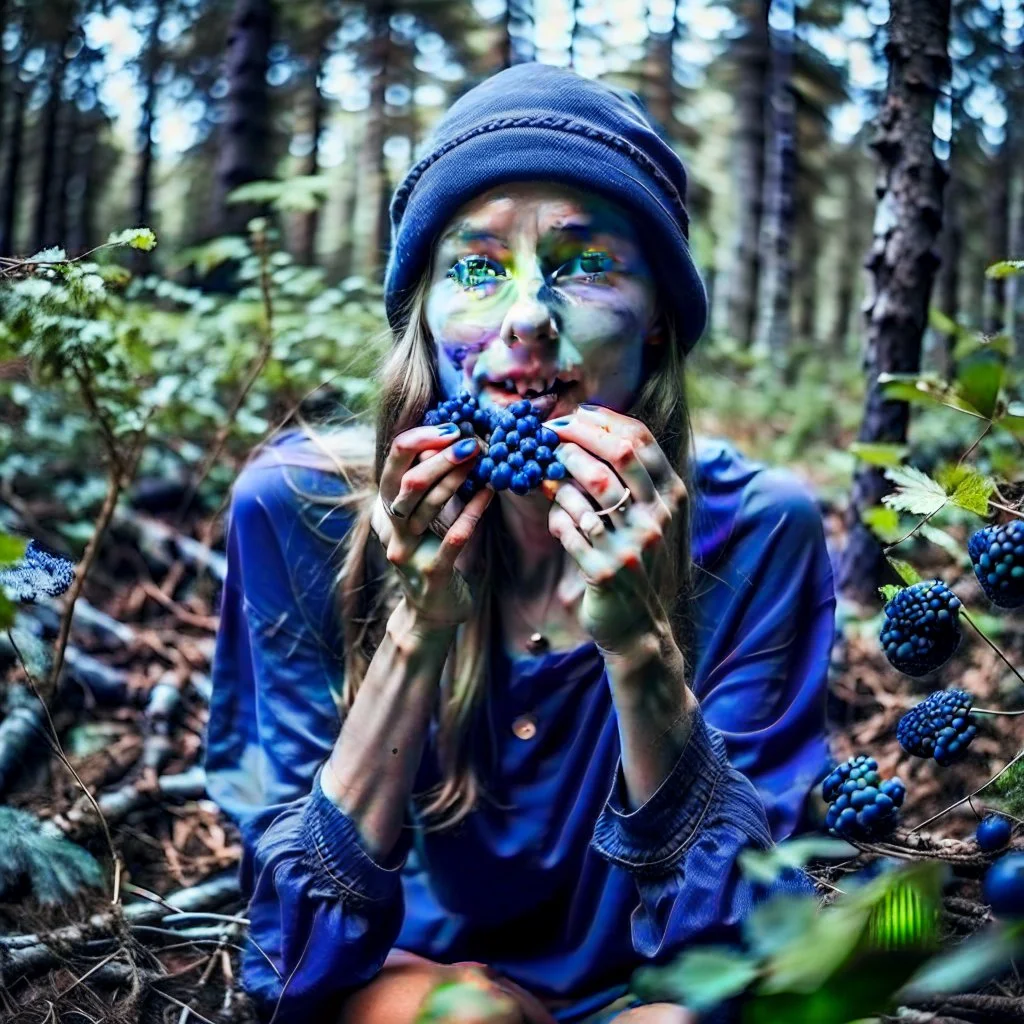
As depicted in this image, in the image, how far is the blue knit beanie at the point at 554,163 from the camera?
2.02 m

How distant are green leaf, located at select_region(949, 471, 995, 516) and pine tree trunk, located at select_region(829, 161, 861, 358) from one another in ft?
42.8

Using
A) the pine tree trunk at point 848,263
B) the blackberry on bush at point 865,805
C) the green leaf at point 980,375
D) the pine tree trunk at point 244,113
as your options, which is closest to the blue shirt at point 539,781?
the blackberry on bush at point 865,805

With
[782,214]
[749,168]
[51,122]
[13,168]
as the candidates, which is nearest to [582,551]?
[13,168]

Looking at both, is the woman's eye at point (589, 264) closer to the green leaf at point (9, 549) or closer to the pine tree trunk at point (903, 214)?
the green leaf at point (9, 549)

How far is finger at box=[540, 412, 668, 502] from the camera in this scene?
172 centimetres

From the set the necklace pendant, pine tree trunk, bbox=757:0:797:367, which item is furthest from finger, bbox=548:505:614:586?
pine tree trunk, bbox=757:0:797:367

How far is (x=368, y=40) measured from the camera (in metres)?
9.94

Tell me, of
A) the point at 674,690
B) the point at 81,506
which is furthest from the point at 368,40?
the point at 674,690

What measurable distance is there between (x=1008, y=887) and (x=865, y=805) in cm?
35

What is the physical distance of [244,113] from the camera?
5.96m

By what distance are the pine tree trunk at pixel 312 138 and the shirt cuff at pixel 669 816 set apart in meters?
7.42

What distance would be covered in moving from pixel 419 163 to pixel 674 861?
154 cm

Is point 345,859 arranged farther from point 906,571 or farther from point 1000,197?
point 1000,197

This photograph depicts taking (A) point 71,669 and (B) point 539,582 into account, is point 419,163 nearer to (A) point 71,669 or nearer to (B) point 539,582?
(B) point 539,582
